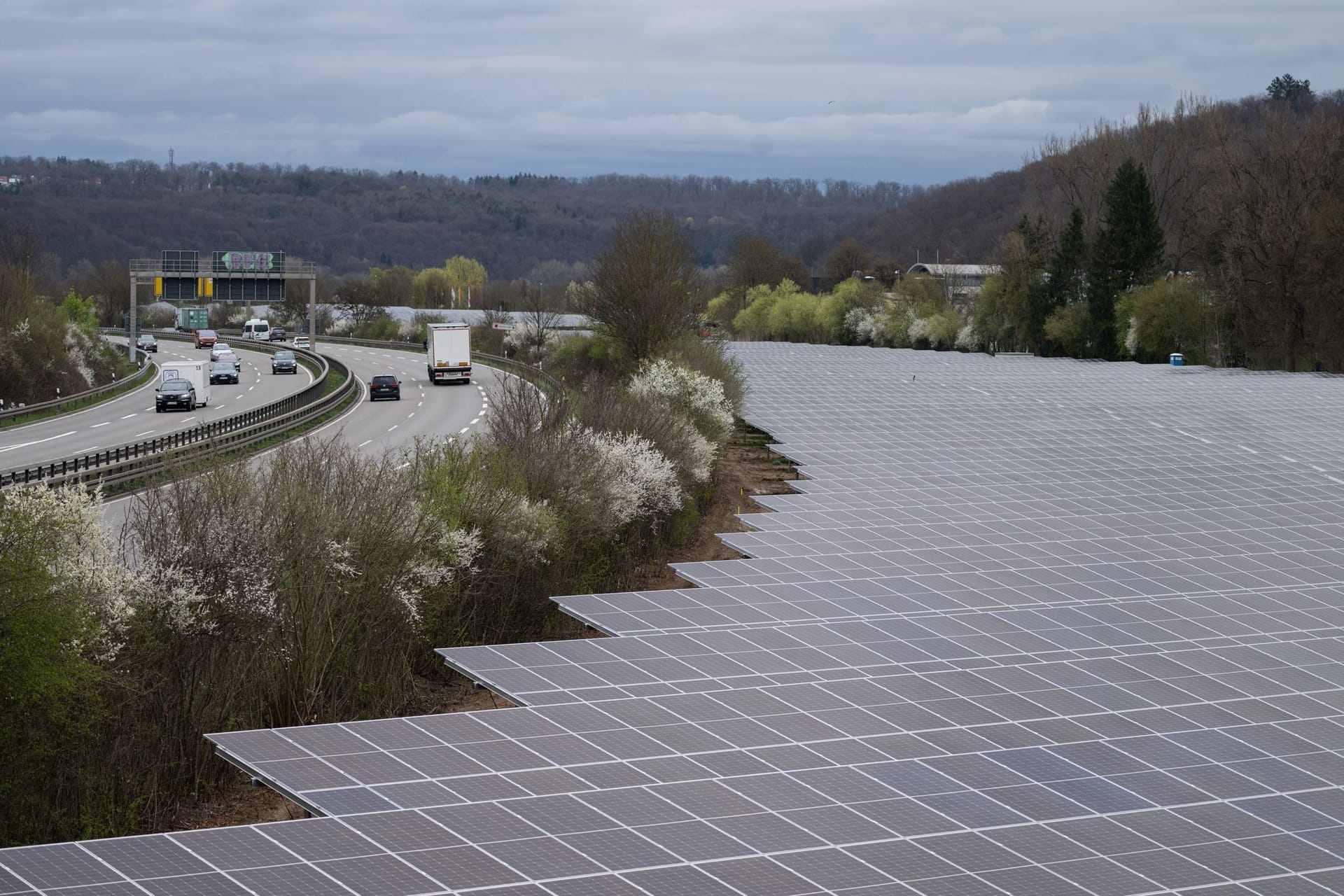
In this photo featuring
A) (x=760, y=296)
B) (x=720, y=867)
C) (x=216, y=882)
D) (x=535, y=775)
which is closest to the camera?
(x=216, y=882)

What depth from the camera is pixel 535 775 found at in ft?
53.2

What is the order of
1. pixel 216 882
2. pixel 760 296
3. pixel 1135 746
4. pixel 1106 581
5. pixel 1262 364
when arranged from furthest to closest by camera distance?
1. pixel 760 296
2. pixel 1262 364
3. pixel 1106 581
4. pixel 1135 746
5. pixel 216 882

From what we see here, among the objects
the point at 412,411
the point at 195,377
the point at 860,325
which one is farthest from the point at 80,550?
the point at 860,325

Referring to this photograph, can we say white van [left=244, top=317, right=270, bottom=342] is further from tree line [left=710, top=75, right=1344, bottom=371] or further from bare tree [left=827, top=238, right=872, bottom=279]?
bare tree [left=827, top=238, right=872, bottom=279]

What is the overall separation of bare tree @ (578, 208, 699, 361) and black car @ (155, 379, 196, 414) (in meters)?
21.2

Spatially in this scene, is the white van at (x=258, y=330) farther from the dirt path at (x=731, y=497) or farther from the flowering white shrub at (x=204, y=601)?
the flowering white shrub at (x=204, y=601)

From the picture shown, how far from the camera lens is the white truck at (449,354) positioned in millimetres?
87000

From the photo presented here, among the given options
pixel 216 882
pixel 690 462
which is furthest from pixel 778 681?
pixel 690 462

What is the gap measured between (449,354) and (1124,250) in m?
45.7

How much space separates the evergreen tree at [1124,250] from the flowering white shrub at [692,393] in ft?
162

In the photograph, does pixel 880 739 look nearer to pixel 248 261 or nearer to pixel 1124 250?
pixel 1124 250

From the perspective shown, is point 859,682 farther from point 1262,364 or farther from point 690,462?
point 1262,364

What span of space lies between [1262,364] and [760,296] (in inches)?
3379

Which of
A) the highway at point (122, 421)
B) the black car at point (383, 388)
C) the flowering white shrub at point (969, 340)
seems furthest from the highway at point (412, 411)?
the flowering white shrub at point (969, 340)
